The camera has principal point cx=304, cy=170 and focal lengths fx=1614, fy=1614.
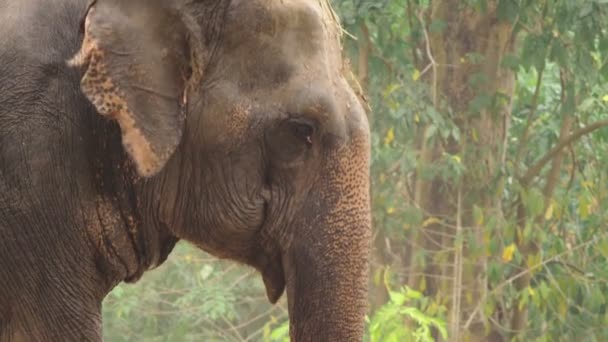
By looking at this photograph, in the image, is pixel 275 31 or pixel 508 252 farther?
pixel 508 252

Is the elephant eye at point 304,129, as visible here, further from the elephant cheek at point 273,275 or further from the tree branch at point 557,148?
the tree branch at point 557,148

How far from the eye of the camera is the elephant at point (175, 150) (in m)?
3.19

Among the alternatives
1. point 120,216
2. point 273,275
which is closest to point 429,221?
point 273,275

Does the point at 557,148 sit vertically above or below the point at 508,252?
above

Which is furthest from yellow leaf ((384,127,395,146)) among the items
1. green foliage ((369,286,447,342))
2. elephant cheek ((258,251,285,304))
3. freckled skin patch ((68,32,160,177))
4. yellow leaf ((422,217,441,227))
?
freckled skin patch ((68,32,160,177))

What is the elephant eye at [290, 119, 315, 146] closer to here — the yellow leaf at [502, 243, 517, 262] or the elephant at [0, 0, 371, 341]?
the elephant at [0, 0, 371, 341]

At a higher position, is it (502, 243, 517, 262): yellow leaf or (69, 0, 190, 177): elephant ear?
(69, 0, 190, 177): elephant ear

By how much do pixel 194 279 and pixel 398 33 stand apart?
233cm

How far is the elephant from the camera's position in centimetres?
319

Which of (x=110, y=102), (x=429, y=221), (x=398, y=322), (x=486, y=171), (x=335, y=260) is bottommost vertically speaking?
(x=398, y=322)

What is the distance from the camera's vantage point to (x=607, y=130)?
734 centimetres

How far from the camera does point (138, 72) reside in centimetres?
320

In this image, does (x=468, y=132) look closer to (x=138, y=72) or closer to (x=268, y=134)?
(x=268, y=134)

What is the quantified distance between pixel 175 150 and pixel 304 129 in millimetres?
271
